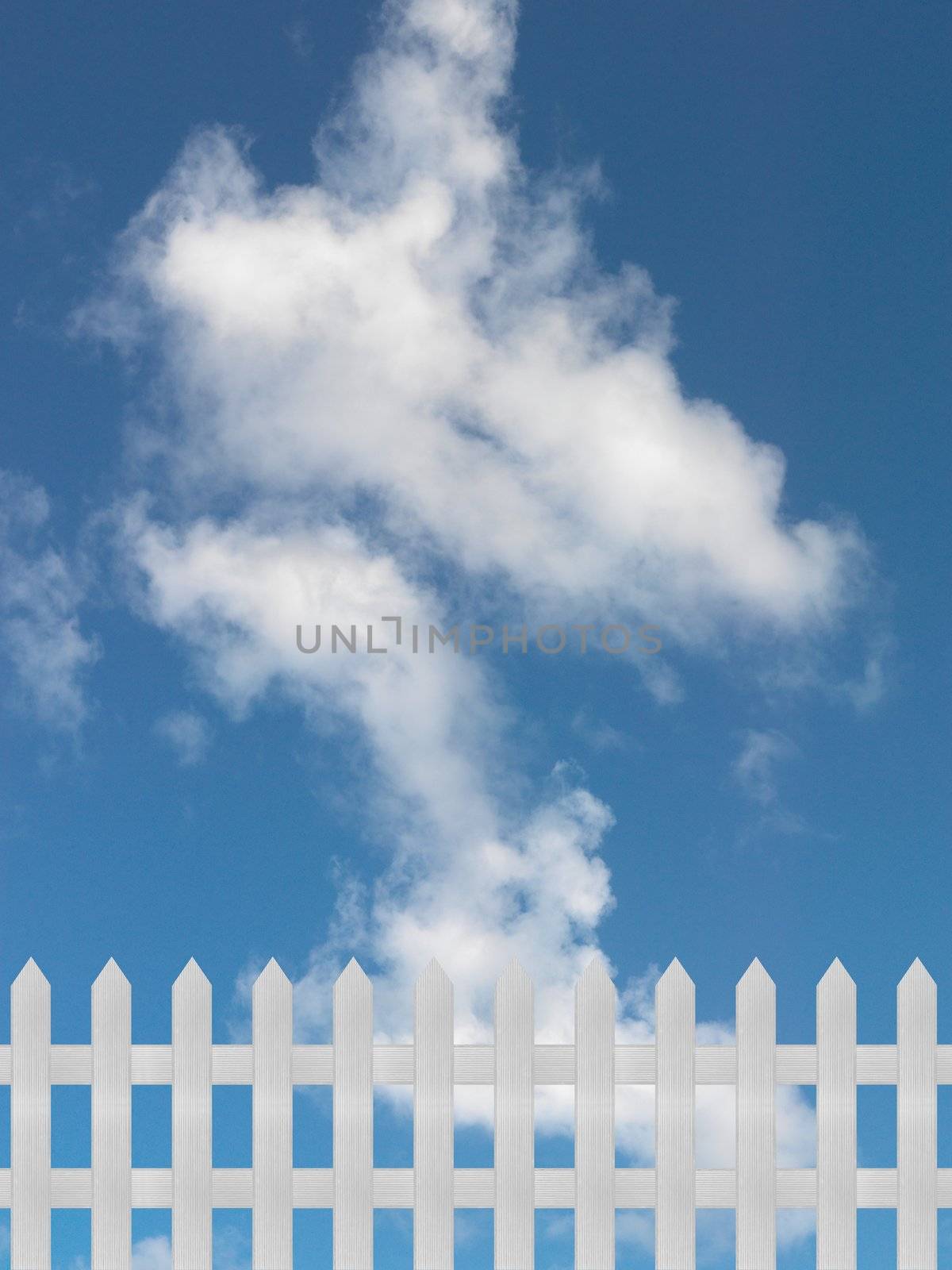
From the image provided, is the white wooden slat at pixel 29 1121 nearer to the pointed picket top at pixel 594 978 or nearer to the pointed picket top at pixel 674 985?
the pointed picket top at pixel 594 978

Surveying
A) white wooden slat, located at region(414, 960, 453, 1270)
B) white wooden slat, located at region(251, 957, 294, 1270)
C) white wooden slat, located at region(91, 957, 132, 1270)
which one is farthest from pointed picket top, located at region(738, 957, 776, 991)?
white wooden slat, located at region(91, 957, 132, 1270)

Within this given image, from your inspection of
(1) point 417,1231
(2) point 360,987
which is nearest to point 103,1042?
(2) point 360,987

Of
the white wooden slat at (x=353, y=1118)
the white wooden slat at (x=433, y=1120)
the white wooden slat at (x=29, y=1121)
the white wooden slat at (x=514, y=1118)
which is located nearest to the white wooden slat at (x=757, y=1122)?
the white wooden slat at (x=514, y=1118)

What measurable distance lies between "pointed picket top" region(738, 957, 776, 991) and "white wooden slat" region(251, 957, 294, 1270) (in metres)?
1.71

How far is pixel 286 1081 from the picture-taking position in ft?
15.5

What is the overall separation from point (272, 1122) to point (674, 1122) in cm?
151

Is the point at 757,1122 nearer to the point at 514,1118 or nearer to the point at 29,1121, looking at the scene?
the point at 514,1118

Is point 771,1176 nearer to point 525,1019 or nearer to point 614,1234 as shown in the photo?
point 614,1234

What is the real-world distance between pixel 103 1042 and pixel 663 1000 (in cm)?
212

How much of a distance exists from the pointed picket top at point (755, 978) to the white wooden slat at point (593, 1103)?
494 mm

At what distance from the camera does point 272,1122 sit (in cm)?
475

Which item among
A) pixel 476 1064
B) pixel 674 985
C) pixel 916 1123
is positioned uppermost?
pixel 674 985

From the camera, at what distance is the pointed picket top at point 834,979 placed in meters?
4.76

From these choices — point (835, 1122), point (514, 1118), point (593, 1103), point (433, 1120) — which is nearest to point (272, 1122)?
point (433, 1120)
